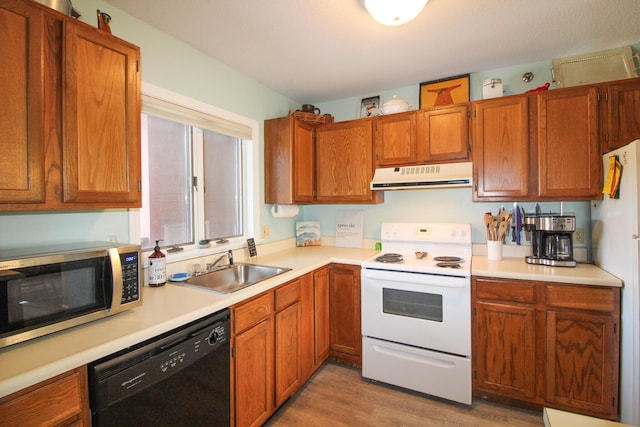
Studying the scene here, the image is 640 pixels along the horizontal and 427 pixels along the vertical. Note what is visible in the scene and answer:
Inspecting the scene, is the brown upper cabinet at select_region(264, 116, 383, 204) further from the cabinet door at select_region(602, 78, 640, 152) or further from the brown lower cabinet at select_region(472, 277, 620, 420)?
the cabinet door at select_region(602, 78, 640, 152)

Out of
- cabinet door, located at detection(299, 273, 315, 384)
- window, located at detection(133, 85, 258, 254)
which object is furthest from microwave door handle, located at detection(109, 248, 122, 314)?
cabinet door, located at detection(299, 273, 315, 384)

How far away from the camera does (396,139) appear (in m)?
2.64

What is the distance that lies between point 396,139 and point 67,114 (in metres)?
2.22

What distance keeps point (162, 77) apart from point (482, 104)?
7.44 ft

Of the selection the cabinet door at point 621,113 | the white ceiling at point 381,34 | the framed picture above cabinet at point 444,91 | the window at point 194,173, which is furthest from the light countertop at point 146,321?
the white ceiling at point 381,34

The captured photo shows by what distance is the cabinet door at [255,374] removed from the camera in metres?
1.61

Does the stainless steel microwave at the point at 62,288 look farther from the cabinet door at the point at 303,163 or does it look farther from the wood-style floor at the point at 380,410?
the cabinet door at the point at 303,163

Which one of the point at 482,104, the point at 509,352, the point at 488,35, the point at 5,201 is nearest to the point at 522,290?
the point at 509,352

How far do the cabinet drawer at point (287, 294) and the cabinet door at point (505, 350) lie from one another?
4.06ft

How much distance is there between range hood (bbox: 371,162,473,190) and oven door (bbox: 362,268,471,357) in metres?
0.73

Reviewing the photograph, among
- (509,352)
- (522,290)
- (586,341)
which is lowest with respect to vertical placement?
(509,352)

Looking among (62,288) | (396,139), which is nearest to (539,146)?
(396,139)

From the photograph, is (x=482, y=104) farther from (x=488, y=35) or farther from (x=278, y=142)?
(x=278, y=142)

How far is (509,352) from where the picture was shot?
6.56 ft
